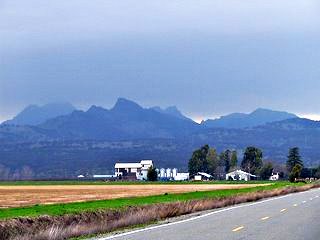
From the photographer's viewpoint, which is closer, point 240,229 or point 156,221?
point 240,229

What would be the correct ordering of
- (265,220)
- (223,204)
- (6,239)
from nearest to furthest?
(6,239) → (265,220) → (223,204)

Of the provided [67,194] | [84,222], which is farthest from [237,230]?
[67,194]

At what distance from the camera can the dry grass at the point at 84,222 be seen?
70.6ft

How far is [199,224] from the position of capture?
26891 mm

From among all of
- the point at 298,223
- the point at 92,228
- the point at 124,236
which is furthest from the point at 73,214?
the point at 298,223

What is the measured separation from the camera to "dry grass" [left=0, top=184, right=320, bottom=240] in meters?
21.5

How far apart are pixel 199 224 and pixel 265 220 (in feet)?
8.77

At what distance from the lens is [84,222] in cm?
2680

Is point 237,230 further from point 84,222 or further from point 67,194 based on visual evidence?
point 67,194

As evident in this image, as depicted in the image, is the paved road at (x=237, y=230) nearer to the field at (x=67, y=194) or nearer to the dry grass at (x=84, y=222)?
the dry grass at (x=84, y=222)

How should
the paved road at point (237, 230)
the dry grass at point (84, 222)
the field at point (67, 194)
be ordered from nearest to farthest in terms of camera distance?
1. the paved road at point (237, 230)
2. the dry grass at point (84, 222)
3. the field at point (67, 194)

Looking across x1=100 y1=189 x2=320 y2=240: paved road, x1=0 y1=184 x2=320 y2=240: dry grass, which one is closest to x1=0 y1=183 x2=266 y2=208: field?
x1=0 y1=184 x2=320 y2=240: dry grass

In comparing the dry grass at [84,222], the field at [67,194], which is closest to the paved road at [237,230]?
the dry grass at [84,222]

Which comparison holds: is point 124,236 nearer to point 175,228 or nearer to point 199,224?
point 175,228
